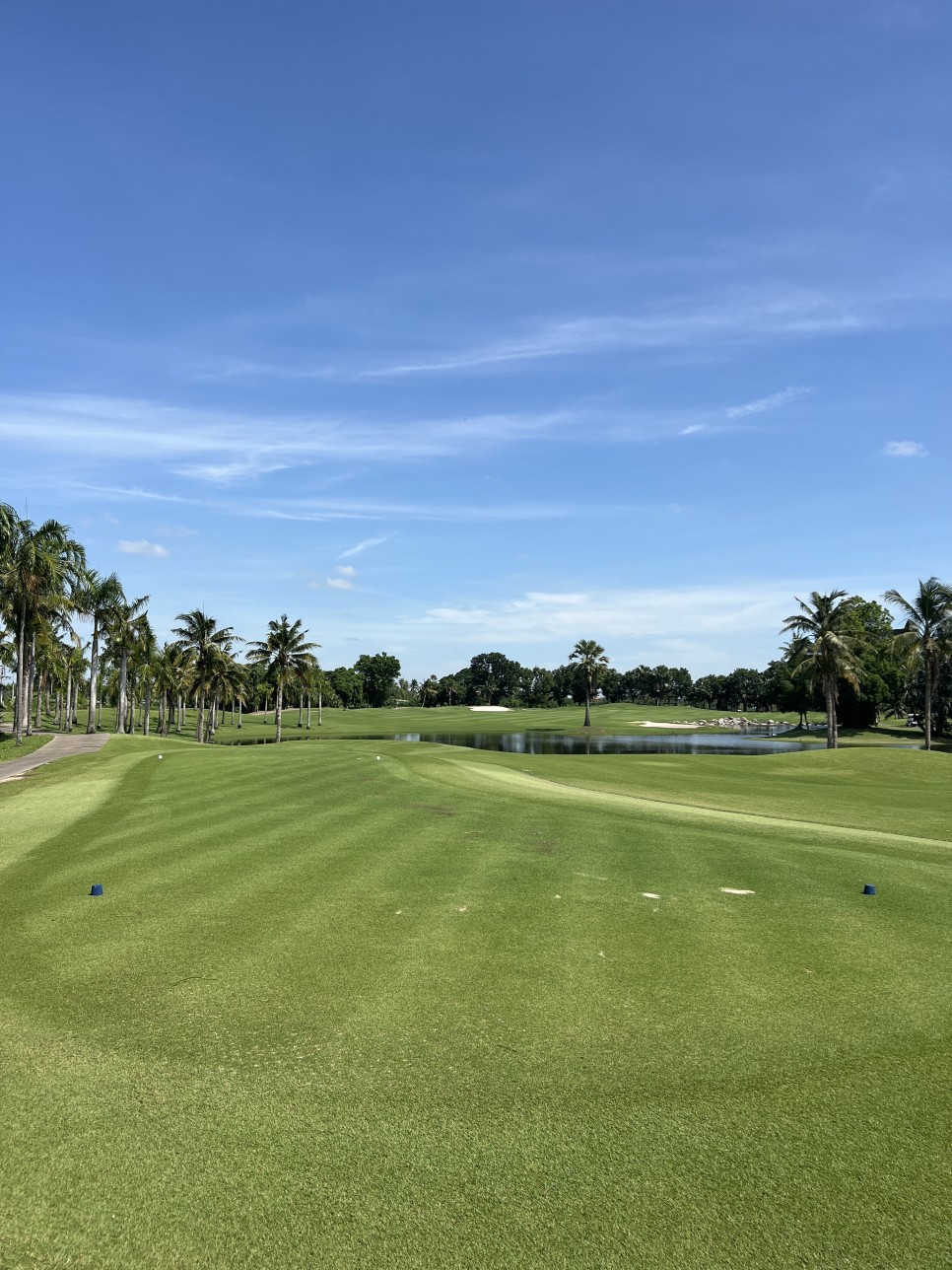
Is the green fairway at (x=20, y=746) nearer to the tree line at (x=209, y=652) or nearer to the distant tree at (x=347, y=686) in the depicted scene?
the tree line at (x=209, y=652)

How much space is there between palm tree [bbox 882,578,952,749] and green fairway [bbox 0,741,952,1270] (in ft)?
165

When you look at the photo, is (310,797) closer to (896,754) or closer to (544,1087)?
(544,1087)

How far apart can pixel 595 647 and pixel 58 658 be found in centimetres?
6435

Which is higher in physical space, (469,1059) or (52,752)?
(469,1059)

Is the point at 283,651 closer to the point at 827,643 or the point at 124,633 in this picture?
the point at 124,633

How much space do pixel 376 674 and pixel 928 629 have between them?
14035 cm

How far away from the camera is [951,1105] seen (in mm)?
5211

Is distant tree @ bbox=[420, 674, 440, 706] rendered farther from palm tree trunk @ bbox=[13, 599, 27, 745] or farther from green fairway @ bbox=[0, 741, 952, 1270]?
green fairway @ bbox=[0, 741, 952, 1270]

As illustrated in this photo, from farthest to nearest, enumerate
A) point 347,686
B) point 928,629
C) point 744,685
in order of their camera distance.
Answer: point 744,685
point 347,686
point 928,629

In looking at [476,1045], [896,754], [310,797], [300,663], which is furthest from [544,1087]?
[300,663]

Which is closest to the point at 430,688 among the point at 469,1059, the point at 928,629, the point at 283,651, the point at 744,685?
the point at 744,685

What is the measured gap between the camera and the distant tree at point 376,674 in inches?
7205

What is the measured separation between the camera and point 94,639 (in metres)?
61.9

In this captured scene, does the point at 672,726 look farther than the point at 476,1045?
Yes
